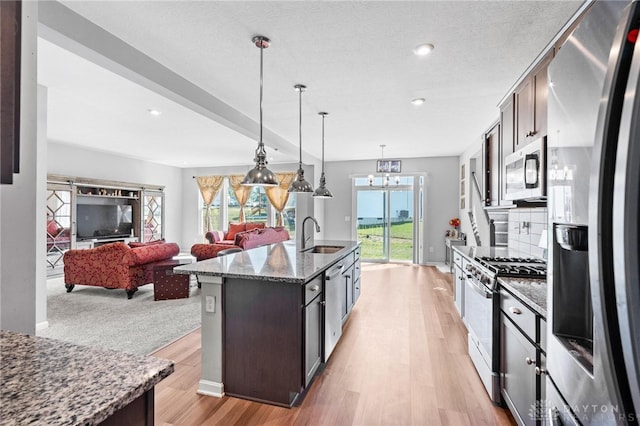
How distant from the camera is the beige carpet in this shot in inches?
122

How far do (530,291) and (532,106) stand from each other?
5.01 feet

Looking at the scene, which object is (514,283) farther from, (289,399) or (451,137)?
(451,137)

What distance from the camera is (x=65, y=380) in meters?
0.67

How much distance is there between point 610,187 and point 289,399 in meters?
2.10

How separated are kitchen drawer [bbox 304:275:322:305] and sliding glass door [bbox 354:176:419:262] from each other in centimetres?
556

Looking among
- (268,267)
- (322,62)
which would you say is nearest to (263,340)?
(268,267)

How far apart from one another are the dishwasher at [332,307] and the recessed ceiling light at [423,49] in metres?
1.92

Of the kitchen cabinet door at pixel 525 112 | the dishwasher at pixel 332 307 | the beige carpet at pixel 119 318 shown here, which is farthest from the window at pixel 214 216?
the kitchen cabinet door at pixel 525 112

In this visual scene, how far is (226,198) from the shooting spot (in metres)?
9.23

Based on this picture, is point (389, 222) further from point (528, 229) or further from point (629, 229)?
point (629, 229)

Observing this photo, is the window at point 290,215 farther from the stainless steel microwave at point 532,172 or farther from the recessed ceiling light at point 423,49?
the stainless steel microwave at point 532,172

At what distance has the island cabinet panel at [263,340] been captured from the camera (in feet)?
6.64

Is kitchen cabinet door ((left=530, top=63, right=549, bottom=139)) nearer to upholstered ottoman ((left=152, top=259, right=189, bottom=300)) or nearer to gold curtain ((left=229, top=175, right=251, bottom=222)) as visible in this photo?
upholstered ottoman ((left=152, top=259, right=189, bottom=300))

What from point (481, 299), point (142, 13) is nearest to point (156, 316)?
point (142, 13)
